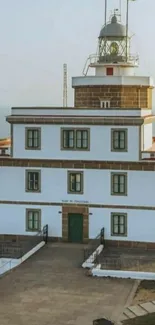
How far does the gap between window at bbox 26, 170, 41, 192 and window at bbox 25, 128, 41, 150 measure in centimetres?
108

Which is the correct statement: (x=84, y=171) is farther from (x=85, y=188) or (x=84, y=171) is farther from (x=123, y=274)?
(x=123, y=274)

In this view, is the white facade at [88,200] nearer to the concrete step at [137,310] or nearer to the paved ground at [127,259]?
the paved ground at [127,259]

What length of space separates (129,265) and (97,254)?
1.71m

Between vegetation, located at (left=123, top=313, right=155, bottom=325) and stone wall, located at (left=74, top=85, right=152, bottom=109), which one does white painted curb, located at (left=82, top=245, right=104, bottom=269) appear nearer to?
vegetation, located at (left=123, top=313, right=155, bottom=325)

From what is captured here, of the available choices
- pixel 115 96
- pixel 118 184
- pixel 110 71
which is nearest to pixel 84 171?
pixel 118 184

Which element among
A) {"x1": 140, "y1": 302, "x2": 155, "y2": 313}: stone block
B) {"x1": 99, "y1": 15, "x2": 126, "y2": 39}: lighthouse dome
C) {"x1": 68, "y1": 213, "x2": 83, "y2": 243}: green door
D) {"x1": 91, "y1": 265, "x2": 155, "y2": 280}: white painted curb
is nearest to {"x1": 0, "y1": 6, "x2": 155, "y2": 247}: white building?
{"x1": 68, "y1": 213, "x2": 83, "y2": 243}: green door

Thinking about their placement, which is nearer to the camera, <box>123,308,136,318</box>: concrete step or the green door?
<box>123,308,136,318</box>: concrete step

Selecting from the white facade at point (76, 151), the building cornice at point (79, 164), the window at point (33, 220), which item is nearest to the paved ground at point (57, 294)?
the window at point (33, 220)

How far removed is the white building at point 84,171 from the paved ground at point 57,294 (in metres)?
3.09

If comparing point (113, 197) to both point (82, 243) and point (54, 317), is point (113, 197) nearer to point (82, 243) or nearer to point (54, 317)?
point (82, 243)

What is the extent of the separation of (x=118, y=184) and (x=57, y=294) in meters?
7.69

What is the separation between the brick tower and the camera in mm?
28172

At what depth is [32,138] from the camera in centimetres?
2703

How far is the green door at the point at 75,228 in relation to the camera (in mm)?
26812
